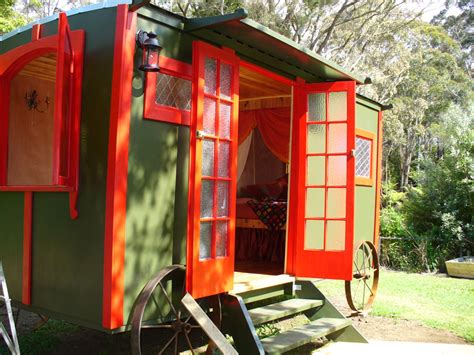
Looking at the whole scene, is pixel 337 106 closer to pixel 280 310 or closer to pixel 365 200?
pixel 365 200

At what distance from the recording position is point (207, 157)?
13.5ft

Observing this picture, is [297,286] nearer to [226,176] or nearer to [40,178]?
[226,176]

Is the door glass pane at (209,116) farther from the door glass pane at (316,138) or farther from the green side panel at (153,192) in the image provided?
the door glass pane at (316,138)

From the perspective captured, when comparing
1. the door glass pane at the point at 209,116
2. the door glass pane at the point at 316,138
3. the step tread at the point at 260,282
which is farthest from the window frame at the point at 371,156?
the door glass pane at the point at 209,116

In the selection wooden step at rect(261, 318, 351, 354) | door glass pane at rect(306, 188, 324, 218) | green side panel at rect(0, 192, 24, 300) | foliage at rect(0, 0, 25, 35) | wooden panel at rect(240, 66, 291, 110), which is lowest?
wooden step at rect(261, 318, 351, 354)

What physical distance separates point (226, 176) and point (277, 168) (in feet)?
14.3

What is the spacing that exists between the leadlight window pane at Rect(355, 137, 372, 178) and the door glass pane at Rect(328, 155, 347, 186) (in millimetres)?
1263

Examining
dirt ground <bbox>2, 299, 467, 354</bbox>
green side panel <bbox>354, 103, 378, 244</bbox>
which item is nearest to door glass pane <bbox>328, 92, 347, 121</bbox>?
green side panel <bbox>354, 103, 378, 244</bbox>

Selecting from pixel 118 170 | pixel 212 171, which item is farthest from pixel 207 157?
pixel 118 170

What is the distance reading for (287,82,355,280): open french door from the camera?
528 centimetres

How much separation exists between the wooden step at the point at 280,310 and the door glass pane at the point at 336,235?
0.58 m

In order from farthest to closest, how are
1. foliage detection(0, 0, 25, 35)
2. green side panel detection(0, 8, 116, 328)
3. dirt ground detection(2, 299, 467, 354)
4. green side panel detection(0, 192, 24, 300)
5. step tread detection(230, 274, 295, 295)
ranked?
foliage detection(0, 0, 25, 35) → dirt ground detection(2, 299, 467, 354) → step tread detection(230, 274, 295, 295) → green side panel detection(0, 192, 24, 300) → green side panel detection(0, 8, 116, 328)

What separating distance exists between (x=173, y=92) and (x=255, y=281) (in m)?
1.94

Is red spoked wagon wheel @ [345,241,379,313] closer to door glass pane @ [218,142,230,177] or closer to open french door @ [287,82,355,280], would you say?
open french door @ [287,82,355,280]
